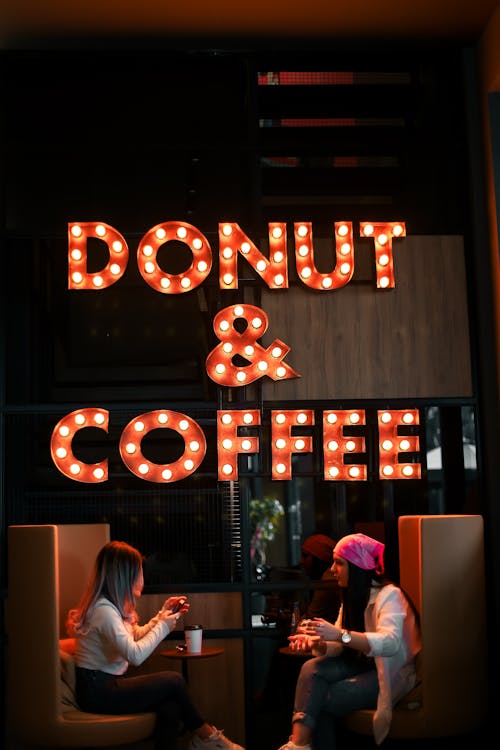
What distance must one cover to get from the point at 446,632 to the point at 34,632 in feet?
6.03

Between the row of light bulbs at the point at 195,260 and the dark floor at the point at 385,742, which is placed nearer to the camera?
the dark floor at the point at 385,742

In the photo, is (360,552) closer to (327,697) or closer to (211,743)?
(327,697)

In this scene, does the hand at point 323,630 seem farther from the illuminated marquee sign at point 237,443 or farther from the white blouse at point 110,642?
the illuminated marquee sign at point 237,443

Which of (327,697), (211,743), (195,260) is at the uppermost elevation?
(195,260)

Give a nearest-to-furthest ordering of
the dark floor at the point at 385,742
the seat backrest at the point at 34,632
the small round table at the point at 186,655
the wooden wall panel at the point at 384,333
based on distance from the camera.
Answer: the seat backrest at the point at 34,632
the small round table at the point at 186,655
the dark floor at the point at 385,742
the wooden wall panel at the point at 384,333

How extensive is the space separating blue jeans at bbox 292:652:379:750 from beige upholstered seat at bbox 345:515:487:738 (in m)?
0.07

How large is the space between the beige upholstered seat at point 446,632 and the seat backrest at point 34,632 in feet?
4.36

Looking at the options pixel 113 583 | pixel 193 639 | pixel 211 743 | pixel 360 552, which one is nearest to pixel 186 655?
pixel 193 639

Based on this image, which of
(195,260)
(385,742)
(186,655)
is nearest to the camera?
(186,655)

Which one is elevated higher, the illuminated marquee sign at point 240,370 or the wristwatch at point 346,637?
the illuminated marquee sign at point 240,370

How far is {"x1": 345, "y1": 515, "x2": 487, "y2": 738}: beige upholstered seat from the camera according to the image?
4.51m

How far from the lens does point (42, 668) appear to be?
4492 millimetres

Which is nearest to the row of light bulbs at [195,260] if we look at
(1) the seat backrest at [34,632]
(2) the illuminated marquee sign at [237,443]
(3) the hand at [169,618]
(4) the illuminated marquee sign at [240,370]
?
(4) the illuminated marquee sign at [240,370]

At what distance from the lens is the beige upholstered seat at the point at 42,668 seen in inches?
175
